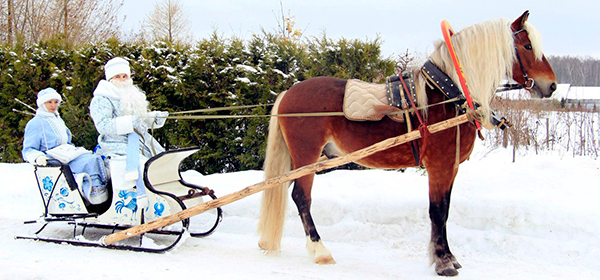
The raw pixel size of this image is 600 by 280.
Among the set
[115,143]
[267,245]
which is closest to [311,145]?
[267,245]

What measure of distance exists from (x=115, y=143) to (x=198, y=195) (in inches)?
37.8

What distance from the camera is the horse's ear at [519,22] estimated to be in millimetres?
3415

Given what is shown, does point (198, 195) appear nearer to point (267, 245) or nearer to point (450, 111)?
point (267, 245)

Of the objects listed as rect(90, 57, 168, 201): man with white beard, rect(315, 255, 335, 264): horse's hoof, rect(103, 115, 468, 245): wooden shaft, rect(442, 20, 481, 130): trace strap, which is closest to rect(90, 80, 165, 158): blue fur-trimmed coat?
rect(90, 57, 168, 201): man with white beard

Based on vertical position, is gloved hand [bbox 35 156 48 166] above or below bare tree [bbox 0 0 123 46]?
below

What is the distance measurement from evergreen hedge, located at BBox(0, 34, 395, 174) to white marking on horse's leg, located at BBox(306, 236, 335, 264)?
2.67 meters

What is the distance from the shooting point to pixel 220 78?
21.9 feet

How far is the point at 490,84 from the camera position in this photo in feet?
11.2

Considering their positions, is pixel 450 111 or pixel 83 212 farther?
pixel 83 212

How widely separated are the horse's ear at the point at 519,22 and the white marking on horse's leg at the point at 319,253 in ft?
7.78

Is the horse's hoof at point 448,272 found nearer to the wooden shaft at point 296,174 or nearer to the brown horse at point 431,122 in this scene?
the brown horse at point 431,122

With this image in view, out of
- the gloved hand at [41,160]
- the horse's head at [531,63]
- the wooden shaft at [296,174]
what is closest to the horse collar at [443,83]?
the wooden shaft at [296,174]

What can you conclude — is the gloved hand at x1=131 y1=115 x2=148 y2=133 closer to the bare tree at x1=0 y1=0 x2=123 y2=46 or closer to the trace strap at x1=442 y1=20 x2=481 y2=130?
Result: the trace strap at x1=442 y1=20 x2=481 y2=130

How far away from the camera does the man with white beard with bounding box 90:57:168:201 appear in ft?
13.7
